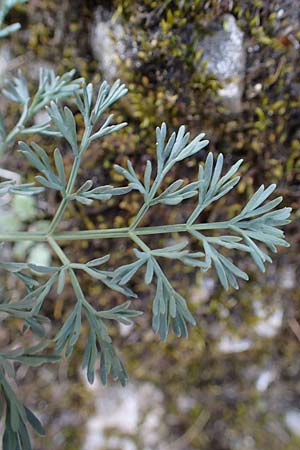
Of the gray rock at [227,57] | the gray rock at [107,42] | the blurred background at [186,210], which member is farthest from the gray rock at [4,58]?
the gray rock at [227,57]

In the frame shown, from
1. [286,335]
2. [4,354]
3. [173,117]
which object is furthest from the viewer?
[286,335]

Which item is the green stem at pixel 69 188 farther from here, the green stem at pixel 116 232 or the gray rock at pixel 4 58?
the gray rock at pixel 4 58

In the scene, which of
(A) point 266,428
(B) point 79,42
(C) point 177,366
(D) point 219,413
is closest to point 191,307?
(C) point 177,366

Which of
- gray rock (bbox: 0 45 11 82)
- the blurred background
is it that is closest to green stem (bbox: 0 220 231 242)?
the blurred background

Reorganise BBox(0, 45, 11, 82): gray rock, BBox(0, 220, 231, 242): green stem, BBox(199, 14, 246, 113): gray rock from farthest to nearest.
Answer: BBox(0, 45, 11, 82): gray rock → BBox(199, 14, 246, 113): gray rock → BBox(0, 220, 231, 242): green stem

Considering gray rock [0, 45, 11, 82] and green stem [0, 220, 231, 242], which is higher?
gray rock [0, 45, 11, 82]

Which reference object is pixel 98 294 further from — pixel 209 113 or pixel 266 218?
pixel 266 218

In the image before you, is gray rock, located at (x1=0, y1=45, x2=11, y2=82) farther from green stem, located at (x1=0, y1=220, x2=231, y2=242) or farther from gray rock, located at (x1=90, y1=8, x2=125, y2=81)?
green stem, located at (x1=0, y1=220, x2=231, y2=242)

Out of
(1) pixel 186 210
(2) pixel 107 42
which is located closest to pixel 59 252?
(1) pixel 186 210
